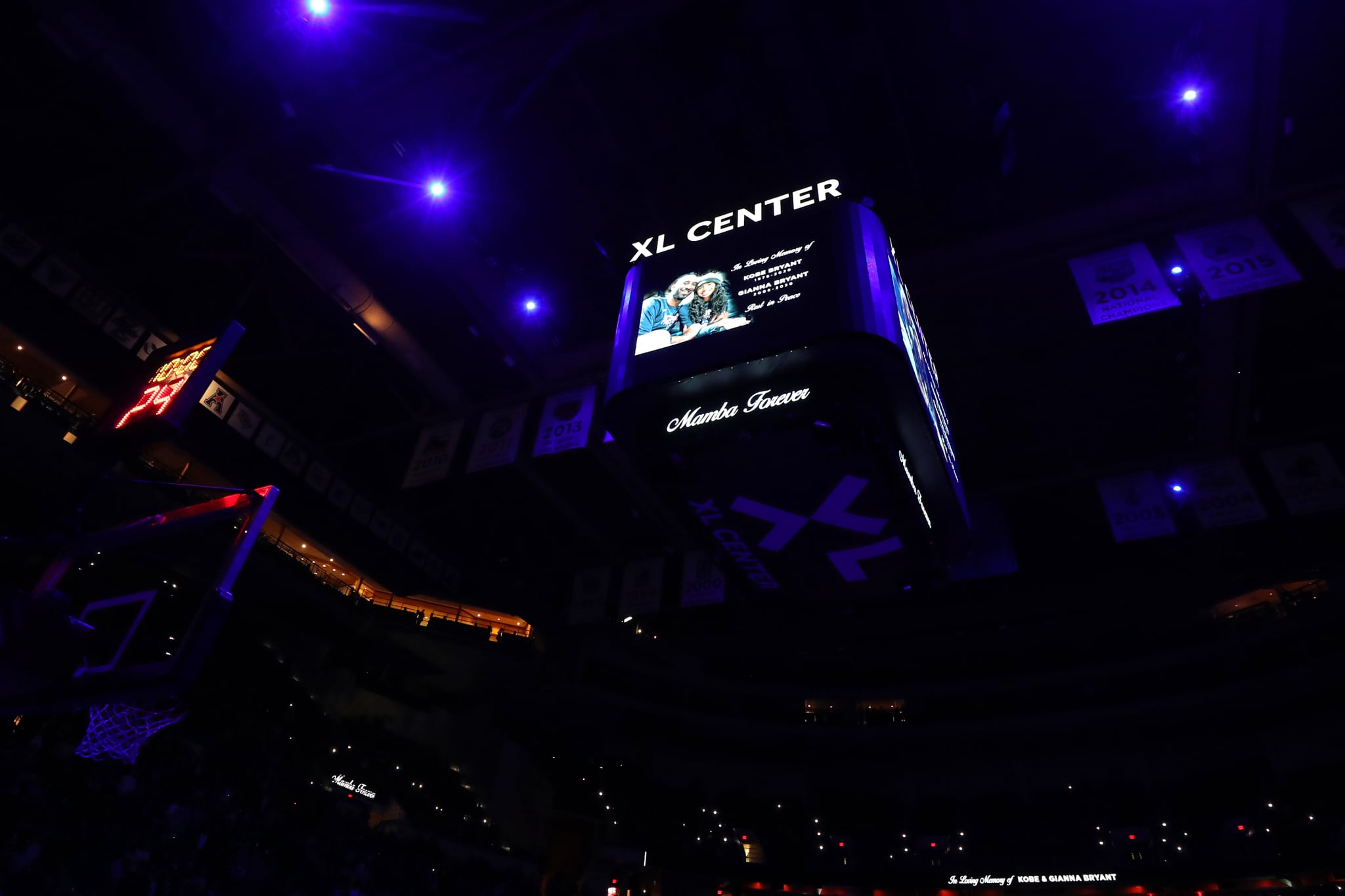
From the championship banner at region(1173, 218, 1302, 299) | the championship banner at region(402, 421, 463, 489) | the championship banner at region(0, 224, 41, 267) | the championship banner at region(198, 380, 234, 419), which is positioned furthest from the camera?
the championship banner at region(198, 380, 234, 419)

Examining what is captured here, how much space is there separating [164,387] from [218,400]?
960cm

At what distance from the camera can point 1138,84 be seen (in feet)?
26.0

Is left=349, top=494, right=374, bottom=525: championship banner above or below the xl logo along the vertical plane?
above

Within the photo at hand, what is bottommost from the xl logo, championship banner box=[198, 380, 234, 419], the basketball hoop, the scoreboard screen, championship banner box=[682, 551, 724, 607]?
→ the basketball hoop

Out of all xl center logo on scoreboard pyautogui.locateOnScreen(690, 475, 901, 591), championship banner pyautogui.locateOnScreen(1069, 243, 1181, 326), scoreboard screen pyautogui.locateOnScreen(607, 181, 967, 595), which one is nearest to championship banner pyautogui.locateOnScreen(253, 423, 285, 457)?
scoreboard screen pyautogui.locateOnScreen(607, 181, 967, 595)

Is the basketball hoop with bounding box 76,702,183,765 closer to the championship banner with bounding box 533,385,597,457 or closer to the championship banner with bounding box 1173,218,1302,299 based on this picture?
the championship banner with bounding box 533,385,597,457

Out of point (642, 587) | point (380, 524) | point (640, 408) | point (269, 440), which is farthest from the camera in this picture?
point (380, 524)

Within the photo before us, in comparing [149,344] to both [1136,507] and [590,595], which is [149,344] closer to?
[590,595]

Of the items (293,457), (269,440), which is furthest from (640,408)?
(293,457)

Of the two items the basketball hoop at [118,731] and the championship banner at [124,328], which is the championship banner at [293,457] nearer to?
the championship banner at [124,328]

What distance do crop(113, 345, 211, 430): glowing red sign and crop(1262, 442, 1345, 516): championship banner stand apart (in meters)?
15.6

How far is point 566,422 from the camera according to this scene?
11398mm

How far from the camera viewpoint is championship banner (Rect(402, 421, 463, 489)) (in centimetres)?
1302

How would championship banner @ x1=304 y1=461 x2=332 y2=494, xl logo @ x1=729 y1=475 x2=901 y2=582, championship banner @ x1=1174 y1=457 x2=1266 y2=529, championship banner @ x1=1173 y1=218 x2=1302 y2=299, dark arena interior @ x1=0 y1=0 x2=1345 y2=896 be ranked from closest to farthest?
1. xl logo @ x1=729 y1=475 x2=901 y2=582
2. dark arena interior @ x1=0 y1=0 x2=1345 y2=896
3. championship banner @ x1=1173 y1=218 x2=1302 y2=299
4. championship banner @ x1=1174 y1=457 x2=1266 y2=529
5. championship banner @ x1=304 y1=461 x2=332 y2=494
